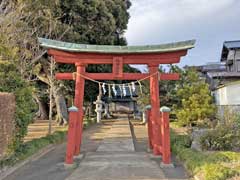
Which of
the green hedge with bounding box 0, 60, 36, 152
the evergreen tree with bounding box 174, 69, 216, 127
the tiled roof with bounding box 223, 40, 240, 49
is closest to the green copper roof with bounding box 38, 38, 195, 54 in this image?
the green hedge with bounding box 0, 60, 36, 152

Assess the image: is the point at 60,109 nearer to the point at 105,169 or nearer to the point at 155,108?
the point at 155,108

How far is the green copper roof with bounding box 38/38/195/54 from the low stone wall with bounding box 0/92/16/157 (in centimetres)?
221

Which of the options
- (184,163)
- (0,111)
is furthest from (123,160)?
(0,111)

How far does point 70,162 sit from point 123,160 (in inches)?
65.8

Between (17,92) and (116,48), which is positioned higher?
(116,48)

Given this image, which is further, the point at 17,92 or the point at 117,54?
the point at 117,54

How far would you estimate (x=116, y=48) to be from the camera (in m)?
11.0

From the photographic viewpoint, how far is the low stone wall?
8.82 meters

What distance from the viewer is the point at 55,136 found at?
51.1ft

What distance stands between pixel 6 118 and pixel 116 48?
4107mm

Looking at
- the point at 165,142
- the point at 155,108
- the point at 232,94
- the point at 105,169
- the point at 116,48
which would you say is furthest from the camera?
the point at 232,94

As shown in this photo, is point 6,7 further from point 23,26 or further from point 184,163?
point 184,163

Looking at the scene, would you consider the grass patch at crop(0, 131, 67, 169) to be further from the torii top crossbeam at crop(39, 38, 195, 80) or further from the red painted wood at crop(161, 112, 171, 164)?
the red painted wood at crop(161, 112, 171, 164)

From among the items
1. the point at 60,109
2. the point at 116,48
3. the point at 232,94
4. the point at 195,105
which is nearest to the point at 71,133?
the point at 116,48
